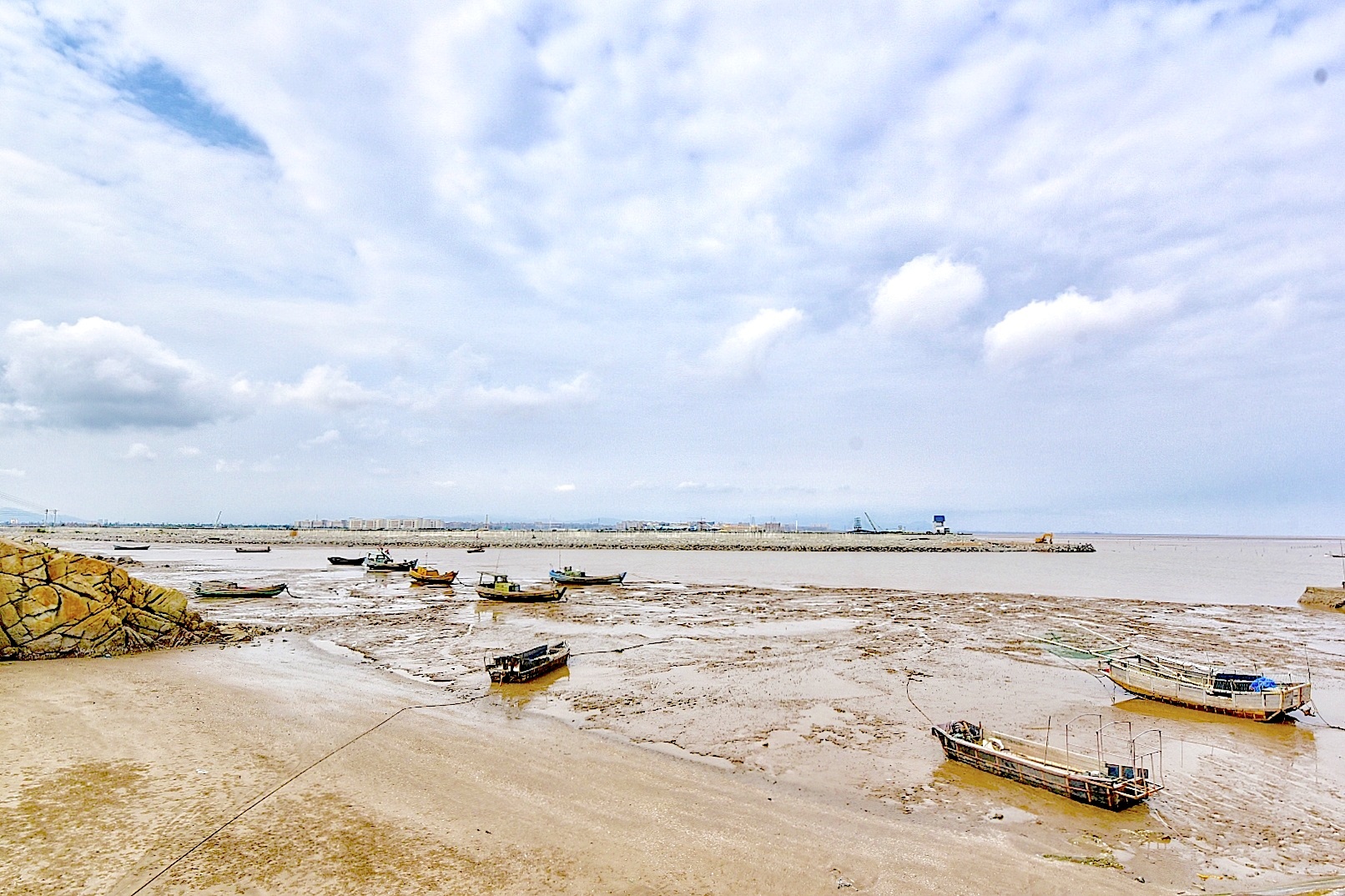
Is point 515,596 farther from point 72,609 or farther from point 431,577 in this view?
point 72,609

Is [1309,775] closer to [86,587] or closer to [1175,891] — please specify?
[1175,891]

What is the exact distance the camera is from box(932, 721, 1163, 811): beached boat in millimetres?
11234

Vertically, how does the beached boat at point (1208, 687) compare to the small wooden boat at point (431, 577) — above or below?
above

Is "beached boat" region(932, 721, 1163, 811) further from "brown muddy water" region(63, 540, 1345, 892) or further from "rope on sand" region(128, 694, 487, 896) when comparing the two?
"rope on sand" region(128, 694, 487, 896)

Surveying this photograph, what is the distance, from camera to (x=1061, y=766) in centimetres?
1248

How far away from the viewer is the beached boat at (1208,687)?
55.0 ft

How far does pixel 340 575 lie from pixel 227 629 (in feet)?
104

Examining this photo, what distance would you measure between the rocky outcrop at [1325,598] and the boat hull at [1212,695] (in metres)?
37.2

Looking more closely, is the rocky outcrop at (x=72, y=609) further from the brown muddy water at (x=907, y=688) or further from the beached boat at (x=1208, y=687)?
the beached boat at (x=1208, y=687)

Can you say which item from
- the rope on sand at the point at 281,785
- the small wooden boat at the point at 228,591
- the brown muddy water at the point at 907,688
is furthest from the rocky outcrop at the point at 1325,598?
the small wooden boat at the point at 228,591

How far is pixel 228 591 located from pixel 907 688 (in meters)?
38.6

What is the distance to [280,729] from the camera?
14062 mm

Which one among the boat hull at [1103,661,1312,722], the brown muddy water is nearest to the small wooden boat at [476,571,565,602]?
the brown muddy water

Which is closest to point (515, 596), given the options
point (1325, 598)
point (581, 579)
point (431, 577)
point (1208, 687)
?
point (581, 579)
